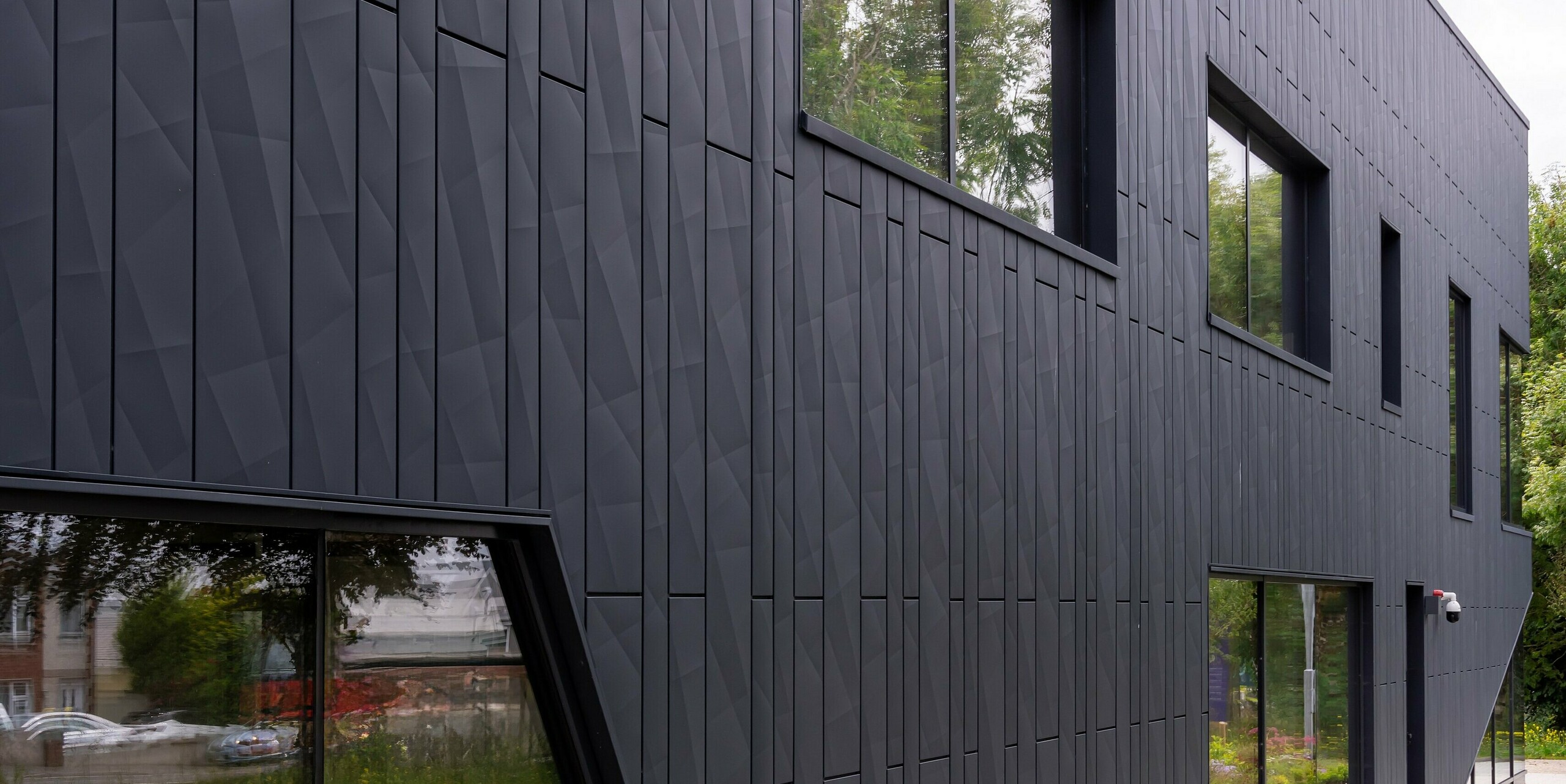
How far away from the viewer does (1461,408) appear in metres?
17.3

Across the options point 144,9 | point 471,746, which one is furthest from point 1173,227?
point 144,9

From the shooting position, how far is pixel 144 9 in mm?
3102

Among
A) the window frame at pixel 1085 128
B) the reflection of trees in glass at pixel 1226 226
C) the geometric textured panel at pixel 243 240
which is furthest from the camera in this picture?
the reflection of trees in glass at pixel 1226 226

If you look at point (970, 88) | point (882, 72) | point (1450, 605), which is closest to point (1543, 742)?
point (1450, 605)

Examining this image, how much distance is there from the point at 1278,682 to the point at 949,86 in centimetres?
626

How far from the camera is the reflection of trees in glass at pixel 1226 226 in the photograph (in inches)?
387

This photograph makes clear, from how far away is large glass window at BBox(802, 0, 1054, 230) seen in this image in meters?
5.90

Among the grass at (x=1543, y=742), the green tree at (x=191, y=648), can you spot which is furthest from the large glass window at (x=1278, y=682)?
the grass at (x=1543, y=742)

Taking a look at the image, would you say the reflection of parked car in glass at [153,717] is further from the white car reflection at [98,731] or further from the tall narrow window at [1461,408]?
the tall narrow window at [1461,408]

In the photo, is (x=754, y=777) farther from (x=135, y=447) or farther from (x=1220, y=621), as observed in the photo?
(x=1220, y=621)

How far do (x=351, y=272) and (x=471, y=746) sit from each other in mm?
1503

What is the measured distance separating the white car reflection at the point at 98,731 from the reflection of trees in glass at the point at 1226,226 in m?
7.88

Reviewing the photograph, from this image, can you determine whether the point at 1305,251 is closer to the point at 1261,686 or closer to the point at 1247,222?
the point at 1247,222

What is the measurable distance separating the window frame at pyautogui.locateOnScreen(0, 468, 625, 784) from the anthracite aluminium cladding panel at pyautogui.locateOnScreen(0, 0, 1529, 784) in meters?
0.05
